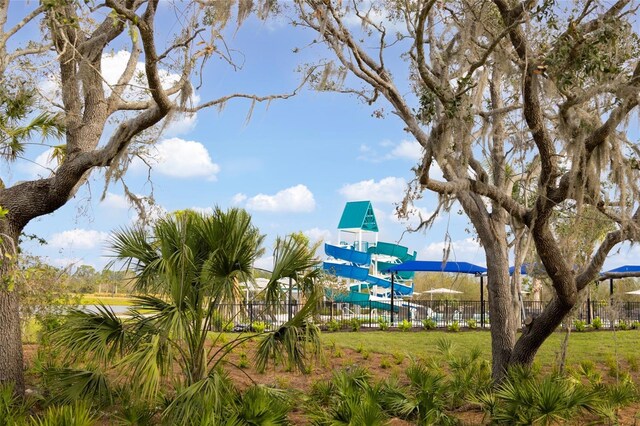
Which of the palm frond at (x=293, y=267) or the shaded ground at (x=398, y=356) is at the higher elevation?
the palm frond at (x=293, y=267)

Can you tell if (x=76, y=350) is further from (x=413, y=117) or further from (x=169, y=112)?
(x=413, y=117)

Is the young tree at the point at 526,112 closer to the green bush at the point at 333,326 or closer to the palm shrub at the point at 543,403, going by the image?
the palm shrub at the point at 543,403

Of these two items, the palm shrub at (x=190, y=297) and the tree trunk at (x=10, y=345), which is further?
the tree trunk at (x=10, y=345)

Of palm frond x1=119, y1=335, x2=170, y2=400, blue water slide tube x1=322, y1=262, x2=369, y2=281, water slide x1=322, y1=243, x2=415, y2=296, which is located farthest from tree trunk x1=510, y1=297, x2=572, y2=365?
blue water slide tube x1=322, y1=262, x2=369, y2=281

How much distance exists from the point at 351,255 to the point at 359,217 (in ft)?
22.8

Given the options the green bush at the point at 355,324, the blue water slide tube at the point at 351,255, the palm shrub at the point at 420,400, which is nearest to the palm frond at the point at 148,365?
the palm shrub at the point at 420,400

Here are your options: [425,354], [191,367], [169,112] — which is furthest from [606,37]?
[425,354]

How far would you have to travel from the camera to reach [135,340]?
8672 mm

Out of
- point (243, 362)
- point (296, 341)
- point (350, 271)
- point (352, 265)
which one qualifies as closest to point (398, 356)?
point (243, 362)

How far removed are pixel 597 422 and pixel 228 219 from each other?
245 inches

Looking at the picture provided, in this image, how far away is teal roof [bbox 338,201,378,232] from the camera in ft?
137

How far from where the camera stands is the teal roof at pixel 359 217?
4181 cm

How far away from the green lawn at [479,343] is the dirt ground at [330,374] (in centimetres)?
70

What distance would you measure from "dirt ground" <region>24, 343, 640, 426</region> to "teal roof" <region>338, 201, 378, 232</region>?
25.1 metres
